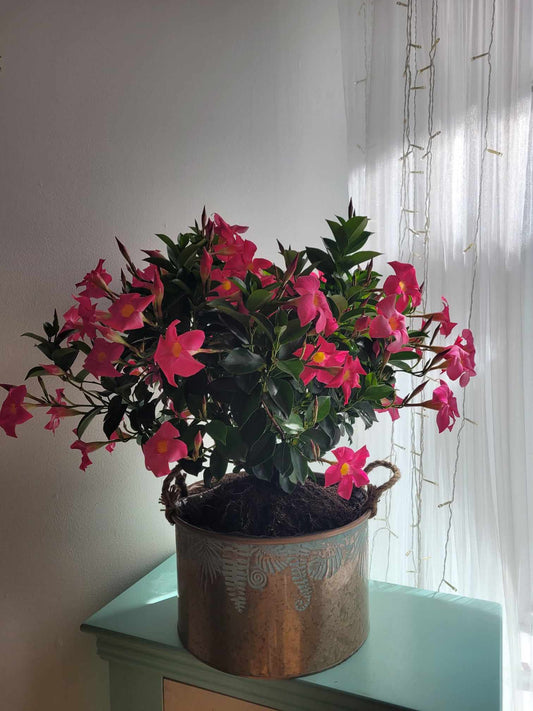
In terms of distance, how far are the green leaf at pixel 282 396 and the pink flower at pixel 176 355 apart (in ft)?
0.33

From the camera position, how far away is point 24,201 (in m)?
0.89

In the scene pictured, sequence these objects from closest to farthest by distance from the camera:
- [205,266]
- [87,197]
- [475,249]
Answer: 1. [205,266]
2. [87,197]
3. [475,249]

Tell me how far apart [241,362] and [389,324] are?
7.6 inches

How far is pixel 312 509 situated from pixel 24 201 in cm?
66

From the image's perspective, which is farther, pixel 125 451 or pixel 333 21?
pixel 333 21

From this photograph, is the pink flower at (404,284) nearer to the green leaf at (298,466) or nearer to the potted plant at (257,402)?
the potted plant at (257,402)

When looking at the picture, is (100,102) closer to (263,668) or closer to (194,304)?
(194,304)

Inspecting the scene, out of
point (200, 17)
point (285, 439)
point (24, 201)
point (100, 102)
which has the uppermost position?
point (200, 17)

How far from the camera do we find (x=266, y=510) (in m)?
0.84

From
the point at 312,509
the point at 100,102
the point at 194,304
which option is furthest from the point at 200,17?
the point at 312,509

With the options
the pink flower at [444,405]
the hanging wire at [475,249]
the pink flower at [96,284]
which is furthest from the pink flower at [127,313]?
the hanging wire at [475,249]

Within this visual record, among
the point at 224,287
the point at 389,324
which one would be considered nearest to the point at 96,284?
the point at 224,287

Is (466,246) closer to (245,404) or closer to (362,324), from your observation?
(362,324)

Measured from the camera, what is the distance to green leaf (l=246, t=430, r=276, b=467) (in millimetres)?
711
